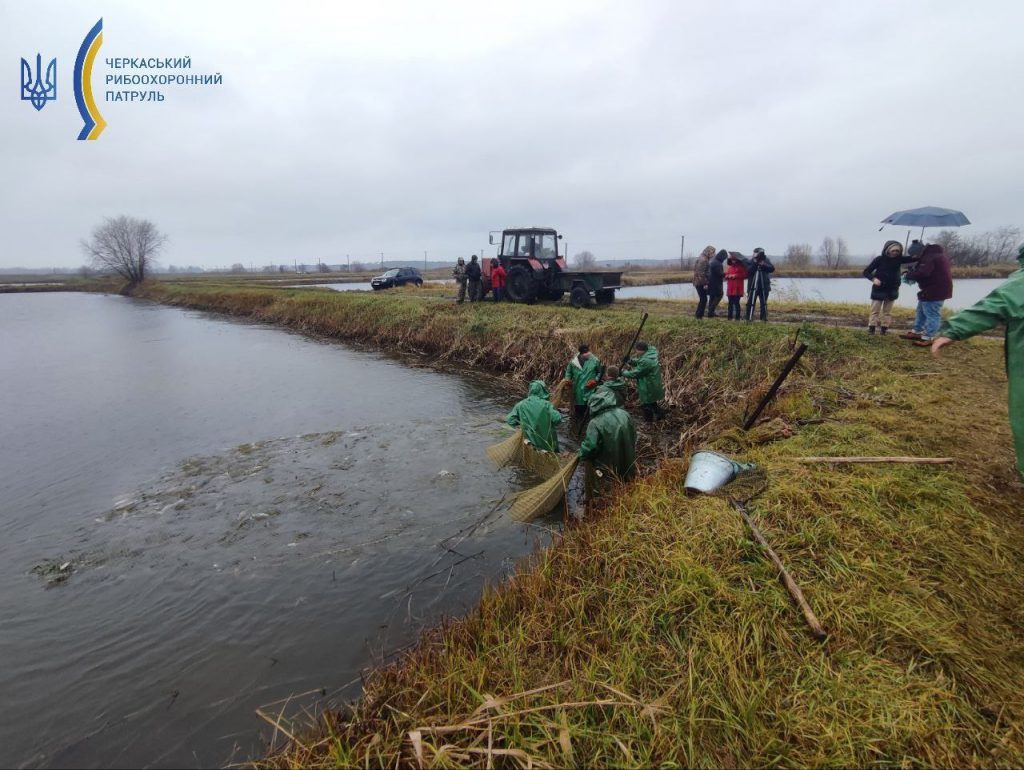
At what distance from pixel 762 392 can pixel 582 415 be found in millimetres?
2882

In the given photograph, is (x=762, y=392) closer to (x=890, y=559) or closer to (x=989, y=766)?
(x=890, y=559)

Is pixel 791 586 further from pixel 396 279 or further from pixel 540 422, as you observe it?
pixel 396 279

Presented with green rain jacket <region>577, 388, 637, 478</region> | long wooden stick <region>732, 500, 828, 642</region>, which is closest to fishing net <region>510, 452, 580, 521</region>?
green rain jacket <region>577, 388, 637, 478</region>

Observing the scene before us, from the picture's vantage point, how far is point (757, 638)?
8.77 ft

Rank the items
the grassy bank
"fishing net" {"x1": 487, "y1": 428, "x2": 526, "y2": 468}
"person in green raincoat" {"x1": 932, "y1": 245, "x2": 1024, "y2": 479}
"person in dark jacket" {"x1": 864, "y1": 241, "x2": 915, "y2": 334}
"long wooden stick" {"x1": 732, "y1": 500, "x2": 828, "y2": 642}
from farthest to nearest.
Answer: "person in dark jacket" {"x1": 864, "y1": 241, "x2": 915, "y2": 334}, "fishing net" {"x1": 487, "y1": 428, "x2": 526, "y2": 468}, "person in green raincoat" {"x1": 932, "y1": 245, "x2": 1024, "y2": 479}, "long wooden stick" {"x1": 732, "y1": 500, "x2": 828, "y2": 642}, the grassy bank

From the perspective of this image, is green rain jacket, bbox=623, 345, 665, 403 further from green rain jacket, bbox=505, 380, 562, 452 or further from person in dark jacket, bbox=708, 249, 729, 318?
person in dark jacket, bbox=708, 249, 729, 318

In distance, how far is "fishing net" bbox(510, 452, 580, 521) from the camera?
17.1 ft

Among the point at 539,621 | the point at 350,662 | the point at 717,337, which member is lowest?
the point at 350,662

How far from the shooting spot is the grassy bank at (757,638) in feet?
7.17

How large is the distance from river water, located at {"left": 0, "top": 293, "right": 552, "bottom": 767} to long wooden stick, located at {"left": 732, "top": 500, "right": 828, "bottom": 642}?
91.0 inches

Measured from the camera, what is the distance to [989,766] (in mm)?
2021

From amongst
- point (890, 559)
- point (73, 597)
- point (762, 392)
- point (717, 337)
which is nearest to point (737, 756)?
point (890, 559)

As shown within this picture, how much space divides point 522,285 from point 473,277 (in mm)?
2101

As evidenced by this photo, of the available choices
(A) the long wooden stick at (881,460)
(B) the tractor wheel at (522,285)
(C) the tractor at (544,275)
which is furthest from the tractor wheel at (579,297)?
(A) the long wooden stick at (881,460)
